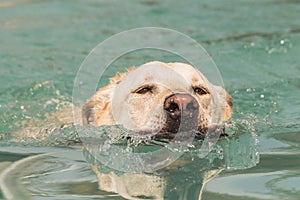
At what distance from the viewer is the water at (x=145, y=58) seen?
3.83 metres

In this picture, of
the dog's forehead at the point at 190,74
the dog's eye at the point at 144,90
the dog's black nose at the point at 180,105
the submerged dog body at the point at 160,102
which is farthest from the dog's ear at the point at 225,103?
the dog's black nose at the point at 180,105

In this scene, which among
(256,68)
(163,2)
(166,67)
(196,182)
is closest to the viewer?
(196,182)

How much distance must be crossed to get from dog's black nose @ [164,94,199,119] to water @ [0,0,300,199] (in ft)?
1.15

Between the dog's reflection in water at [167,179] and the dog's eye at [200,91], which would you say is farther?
the dog's eye at [200,91]

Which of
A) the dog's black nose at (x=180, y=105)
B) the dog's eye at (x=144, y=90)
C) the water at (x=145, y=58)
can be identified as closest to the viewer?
the water at (x=145, y=58)

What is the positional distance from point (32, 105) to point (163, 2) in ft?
16.7

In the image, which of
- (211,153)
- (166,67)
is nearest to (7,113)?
(166,67)

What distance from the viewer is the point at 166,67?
16.7 ft

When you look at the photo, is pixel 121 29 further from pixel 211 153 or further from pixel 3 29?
pixel 211 153

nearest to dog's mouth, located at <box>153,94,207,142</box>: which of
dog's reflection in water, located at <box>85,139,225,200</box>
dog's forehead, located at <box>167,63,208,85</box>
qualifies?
dog's reflection in water, located at <box>85,139,225,200</box>

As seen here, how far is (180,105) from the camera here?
13.6 feet

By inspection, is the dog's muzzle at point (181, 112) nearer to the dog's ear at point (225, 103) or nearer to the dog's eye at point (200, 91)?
the dog's eye at point (200, 91)

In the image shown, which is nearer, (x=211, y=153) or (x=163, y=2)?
(x=211, y=153)

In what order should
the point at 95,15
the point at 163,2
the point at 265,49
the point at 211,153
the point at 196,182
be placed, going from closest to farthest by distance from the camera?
the point at 196,182 → the point at 211,153 → the point at 265,49 → the point at 95,15 → the point at 163,2
